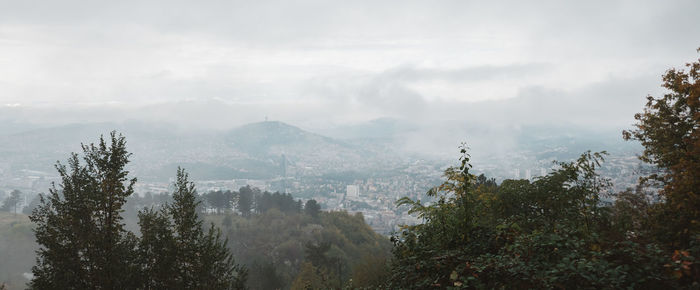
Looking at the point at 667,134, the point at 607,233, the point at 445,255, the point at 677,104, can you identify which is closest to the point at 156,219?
the point at 445,255

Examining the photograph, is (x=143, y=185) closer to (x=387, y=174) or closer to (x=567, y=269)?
(x=387, y=174)

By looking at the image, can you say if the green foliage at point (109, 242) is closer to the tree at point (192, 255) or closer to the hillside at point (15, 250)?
the tree at point (192, 255)

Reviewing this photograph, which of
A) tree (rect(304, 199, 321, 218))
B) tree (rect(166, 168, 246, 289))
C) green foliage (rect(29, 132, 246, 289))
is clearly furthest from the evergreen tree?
tree (rect(304, 199, 321, 218))

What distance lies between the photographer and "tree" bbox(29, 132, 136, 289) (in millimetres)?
10836

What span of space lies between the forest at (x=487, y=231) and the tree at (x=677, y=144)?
0.05m

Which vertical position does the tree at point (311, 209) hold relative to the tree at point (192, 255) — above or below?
below

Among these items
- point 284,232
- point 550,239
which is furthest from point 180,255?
point 284,232

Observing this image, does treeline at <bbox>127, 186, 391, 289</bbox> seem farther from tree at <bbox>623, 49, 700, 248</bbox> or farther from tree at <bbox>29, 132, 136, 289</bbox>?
tree at <bbox>623, 49, 700, 248</bbox>

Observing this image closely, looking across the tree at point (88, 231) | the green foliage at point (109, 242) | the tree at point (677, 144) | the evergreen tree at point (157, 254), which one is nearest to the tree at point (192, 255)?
the green foliage at point (109, 242)

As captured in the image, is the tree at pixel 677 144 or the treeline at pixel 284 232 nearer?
the tree at pixel 677 144

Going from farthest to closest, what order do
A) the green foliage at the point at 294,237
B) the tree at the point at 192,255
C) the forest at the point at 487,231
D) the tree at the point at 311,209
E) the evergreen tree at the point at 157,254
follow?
the tree at the point at 311,209 → the green foliage at the point at 294,237 → the tree at the point at 192,255 → the evergreen tree at the point at 157,254 → the forest at the point at 487,231

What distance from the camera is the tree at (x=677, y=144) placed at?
26.7 feet

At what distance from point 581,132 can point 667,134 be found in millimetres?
179793

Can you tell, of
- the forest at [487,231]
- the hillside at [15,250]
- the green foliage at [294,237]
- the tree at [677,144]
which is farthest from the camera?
the hillside at [15,250]
